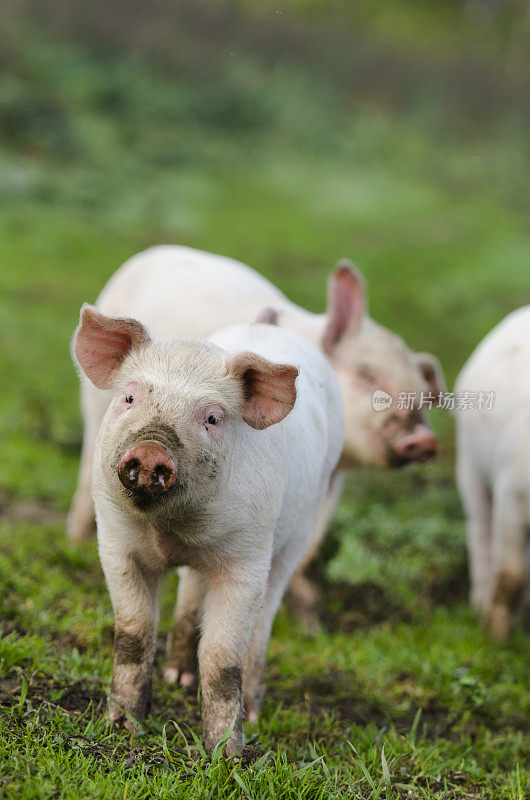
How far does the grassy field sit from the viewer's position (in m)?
3.43

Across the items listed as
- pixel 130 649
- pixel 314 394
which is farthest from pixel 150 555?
pixel 314 394

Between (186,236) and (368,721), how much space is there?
424 inches

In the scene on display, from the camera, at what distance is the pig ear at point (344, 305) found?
18.8 feet

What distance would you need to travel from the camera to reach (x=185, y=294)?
A: 18.5ft

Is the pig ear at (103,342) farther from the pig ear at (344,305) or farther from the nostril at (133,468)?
the pig ear at (344,305)

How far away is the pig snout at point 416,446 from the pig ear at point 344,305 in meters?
0.72

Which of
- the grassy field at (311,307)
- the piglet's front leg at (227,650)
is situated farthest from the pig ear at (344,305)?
the piglet's front leg at (227,650)

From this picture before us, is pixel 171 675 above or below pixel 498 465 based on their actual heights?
below

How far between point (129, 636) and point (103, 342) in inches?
41.5

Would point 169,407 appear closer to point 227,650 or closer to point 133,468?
point 133,468

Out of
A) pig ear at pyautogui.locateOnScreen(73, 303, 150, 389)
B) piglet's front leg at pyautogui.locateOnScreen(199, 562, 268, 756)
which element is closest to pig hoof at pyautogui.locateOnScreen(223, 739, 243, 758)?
piglet's front leg at pyautogui.locateOnScreen(199, 562, 268, 756)

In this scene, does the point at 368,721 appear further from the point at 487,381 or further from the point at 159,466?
the point at 487,381

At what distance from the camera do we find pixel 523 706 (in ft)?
15.7

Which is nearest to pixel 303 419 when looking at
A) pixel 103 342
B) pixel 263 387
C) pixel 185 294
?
pixel 263 387
